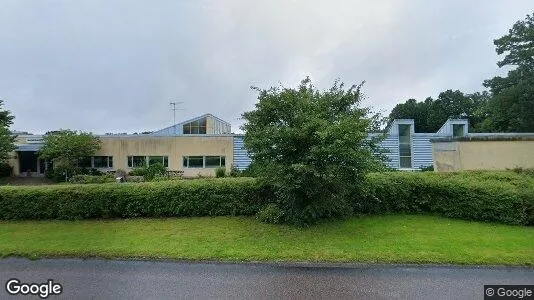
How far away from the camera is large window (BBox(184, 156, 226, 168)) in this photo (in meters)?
32.8

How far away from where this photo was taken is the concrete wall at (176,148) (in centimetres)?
3272

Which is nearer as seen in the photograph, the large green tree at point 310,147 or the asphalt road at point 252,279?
the asphalt road at point 252,279

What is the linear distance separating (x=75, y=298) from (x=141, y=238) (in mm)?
3649

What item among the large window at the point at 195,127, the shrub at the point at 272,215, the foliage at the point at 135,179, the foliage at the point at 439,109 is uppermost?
the foliage at the point at 439,109

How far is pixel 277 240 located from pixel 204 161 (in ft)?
78.5

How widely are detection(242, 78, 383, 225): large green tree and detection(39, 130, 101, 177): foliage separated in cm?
2386

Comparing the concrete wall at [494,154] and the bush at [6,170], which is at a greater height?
the concrete wall at [494,154]

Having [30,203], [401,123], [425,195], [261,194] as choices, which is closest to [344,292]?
[261,194]

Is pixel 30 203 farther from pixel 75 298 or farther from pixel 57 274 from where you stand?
pixel 75 298

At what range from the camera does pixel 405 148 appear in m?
31.4

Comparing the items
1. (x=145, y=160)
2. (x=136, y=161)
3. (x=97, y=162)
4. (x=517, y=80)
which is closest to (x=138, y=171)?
(x=145, y=160)

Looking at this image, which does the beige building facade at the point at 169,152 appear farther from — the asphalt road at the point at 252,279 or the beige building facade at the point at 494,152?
the asphalt road at the point at 252,279

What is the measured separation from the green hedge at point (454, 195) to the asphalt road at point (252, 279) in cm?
396

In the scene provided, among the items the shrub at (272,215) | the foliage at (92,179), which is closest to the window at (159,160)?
the foliage at (92,179)
